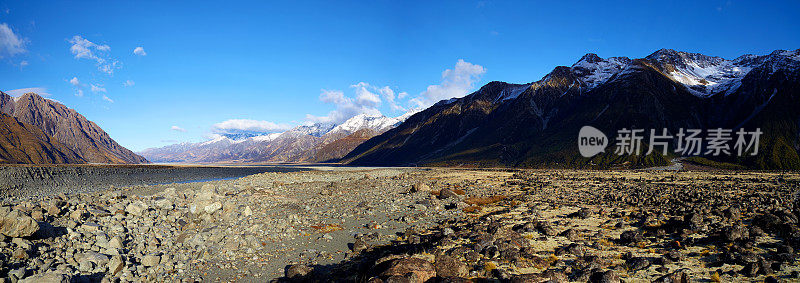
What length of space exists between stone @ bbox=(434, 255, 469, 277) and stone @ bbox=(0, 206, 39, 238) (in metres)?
16.6

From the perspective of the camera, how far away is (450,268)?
11.1 meters

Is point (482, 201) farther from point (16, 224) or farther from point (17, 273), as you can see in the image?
point (16, 224)

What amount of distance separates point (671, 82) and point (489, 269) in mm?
230682

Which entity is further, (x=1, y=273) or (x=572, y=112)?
(x=572, y=112)

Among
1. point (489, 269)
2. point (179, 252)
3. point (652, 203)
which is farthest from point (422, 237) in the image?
point (652, 203)

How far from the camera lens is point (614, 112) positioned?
15750 centimetres

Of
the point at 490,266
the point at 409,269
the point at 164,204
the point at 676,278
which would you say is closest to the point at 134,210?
the point at 164,204

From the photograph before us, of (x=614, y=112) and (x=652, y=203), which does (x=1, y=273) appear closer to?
(x=652, y=203)

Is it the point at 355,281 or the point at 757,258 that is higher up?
the point at 757,258

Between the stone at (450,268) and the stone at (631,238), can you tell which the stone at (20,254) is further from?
the stone at (631,238)

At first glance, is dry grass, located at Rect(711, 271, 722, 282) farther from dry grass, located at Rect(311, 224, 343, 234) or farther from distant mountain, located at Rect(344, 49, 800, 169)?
distant mountain, located at Rect(344, 49, 800, 169)

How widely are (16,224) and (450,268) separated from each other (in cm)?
1730

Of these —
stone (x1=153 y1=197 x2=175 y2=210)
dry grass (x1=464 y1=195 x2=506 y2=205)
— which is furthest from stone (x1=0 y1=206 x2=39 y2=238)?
dry grass (x1=464 y1=195 x2=506 y2=205)

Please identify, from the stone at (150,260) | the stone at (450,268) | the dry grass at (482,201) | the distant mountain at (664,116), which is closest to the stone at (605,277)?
the stone at (450,268)
